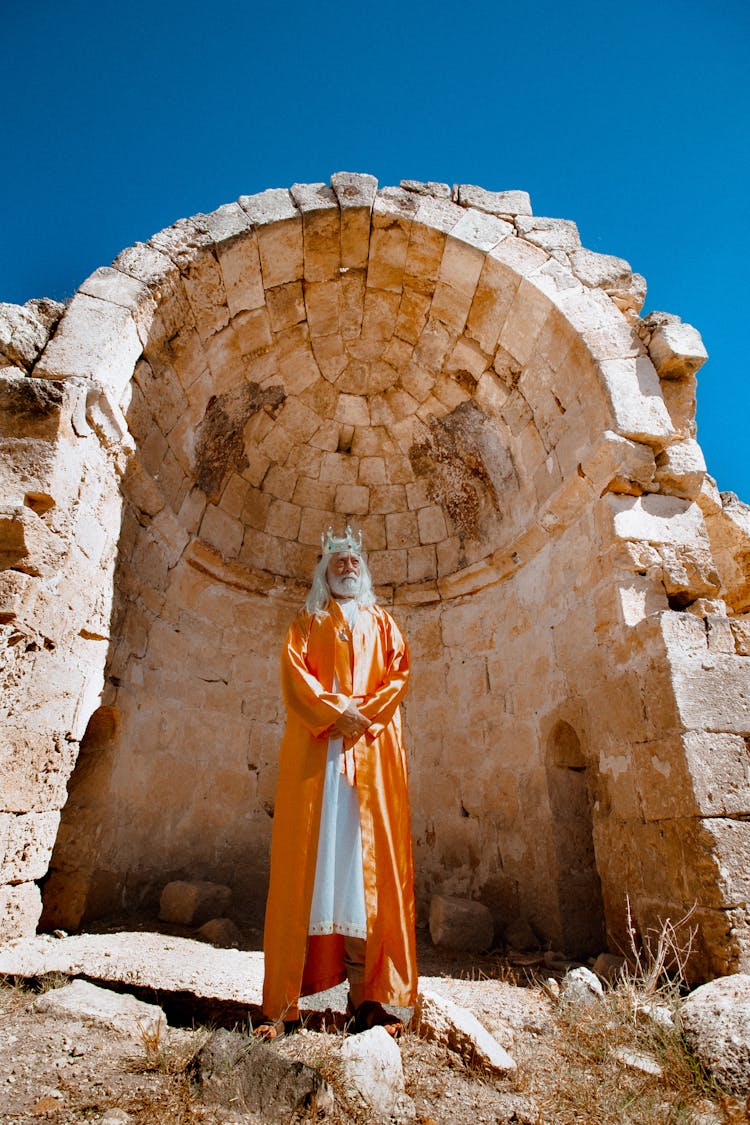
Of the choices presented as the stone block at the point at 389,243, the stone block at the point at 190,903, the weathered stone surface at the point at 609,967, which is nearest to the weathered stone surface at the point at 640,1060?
the weathered stone surface at the point at 609,967

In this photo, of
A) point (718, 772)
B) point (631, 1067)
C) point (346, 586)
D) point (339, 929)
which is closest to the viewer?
point (631, 1067)

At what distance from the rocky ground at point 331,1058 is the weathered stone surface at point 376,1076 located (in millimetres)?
19

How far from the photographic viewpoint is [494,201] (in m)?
5.13

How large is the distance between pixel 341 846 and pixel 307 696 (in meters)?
0.61

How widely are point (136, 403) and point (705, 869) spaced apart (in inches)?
159

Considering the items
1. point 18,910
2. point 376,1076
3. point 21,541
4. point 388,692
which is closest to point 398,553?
point 388,692

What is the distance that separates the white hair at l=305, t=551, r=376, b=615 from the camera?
3.38m

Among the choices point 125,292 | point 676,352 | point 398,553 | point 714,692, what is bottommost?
point 714,692

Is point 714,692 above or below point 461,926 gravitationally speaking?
above

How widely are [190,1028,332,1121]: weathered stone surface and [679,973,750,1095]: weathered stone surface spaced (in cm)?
122

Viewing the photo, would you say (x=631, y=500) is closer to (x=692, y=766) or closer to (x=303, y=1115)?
(x=692, y=766)

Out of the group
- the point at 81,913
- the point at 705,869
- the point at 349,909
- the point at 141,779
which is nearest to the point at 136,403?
the point at 141,779

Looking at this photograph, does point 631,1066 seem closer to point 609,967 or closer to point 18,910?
point 609,967

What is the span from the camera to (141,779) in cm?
438
